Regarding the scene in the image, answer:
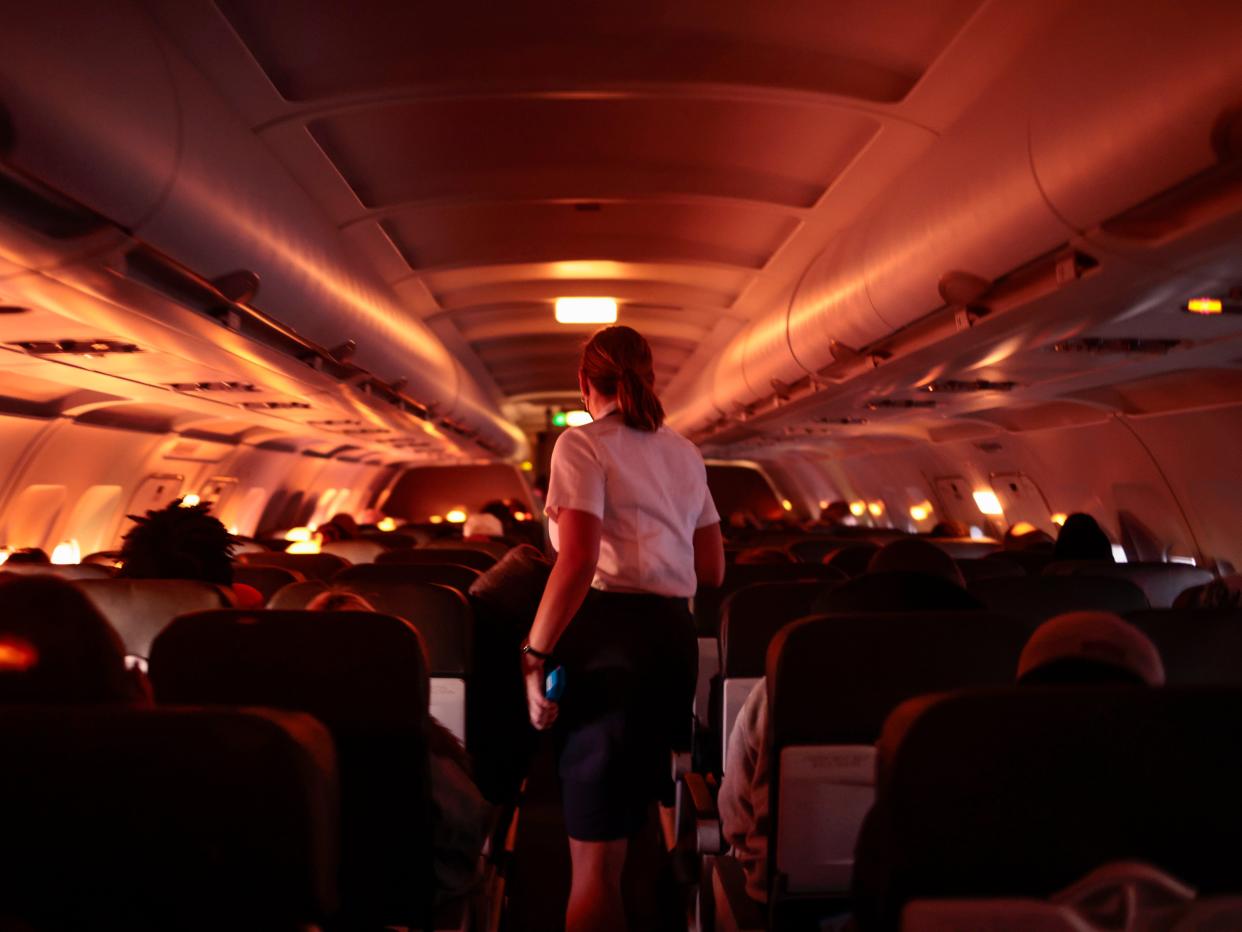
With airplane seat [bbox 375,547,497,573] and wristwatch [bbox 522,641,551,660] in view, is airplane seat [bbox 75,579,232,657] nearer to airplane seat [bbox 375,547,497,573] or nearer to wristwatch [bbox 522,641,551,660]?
wristwatch [bbox 522,641,551,660]

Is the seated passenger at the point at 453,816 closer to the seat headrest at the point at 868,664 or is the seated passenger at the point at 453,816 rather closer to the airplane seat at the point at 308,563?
the seat headrest at the point at 868,664

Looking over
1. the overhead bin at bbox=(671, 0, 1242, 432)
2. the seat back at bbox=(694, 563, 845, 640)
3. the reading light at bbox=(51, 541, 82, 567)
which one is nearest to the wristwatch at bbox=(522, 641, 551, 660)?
the overhead bin at bbox=(671, 0, 1242, 432)

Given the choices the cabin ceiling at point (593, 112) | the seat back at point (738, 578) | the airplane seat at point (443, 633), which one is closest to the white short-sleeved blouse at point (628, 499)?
the airplane seat at point (443, 633)

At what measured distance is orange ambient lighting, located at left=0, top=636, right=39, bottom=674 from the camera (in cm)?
176

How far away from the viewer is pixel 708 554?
3.49m

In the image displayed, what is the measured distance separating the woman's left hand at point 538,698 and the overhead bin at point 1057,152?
6.97ft

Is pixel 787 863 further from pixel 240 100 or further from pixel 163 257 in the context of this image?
pixel 240 100

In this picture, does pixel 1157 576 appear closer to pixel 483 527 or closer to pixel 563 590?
pixel 563 590

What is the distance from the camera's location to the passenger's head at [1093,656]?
1.73 metres

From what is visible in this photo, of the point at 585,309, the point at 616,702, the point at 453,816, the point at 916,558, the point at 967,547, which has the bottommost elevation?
the point at 453,816

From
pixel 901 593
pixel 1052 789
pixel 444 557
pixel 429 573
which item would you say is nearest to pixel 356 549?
pixel 444 557

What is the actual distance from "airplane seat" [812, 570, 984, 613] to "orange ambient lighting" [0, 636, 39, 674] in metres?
2.16

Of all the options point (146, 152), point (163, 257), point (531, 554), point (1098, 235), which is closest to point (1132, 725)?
point (1098, 235)

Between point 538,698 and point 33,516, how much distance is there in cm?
833
